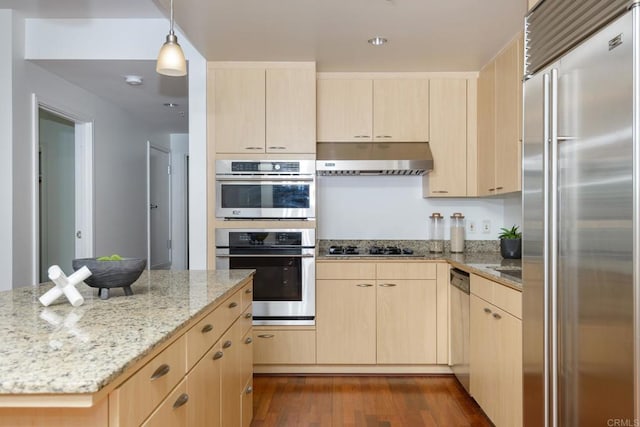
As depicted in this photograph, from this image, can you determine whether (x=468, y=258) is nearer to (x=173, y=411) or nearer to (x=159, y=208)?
(x=173, y=411)

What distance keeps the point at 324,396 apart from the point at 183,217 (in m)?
4.03

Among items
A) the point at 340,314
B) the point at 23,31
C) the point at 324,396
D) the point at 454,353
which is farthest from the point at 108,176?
the point at 454,353

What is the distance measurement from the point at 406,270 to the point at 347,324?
0.60 m

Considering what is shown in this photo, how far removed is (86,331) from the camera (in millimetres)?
1173

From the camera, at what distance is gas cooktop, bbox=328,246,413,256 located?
11.8 ft

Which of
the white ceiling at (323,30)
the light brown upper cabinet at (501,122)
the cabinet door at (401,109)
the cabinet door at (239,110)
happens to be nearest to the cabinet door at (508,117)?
the light brown upper cabinet at (501,122)

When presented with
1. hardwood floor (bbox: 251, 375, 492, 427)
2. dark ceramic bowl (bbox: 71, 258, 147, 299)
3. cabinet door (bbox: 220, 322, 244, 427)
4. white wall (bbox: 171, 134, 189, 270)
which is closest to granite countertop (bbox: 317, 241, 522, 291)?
hardwood floor (bbox: 251, 375, 492, 427)

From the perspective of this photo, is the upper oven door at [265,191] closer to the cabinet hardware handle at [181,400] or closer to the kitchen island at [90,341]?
the kitchen island at [90,341]

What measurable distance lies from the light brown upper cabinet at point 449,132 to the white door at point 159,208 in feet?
11.7

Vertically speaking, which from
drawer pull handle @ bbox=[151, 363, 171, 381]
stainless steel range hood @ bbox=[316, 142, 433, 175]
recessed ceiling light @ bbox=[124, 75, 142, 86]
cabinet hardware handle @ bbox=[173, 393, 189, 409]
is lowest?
cabinet hardware handle @ bbox=[173, 393, 189, 409]

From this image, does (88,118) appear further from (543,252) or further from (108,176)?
(543,252)

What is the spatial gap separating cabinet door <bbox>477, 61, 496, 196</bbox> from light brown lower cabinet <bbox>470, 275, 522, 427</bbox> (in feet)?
2.90

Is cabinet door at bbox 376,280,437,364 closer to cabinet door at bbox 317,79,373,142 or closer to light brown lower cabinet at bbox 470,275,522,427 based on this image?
light brown lower cabinet at bbox 470,275,522,427

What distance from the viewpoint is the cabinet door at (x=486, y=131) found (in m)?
3.18
